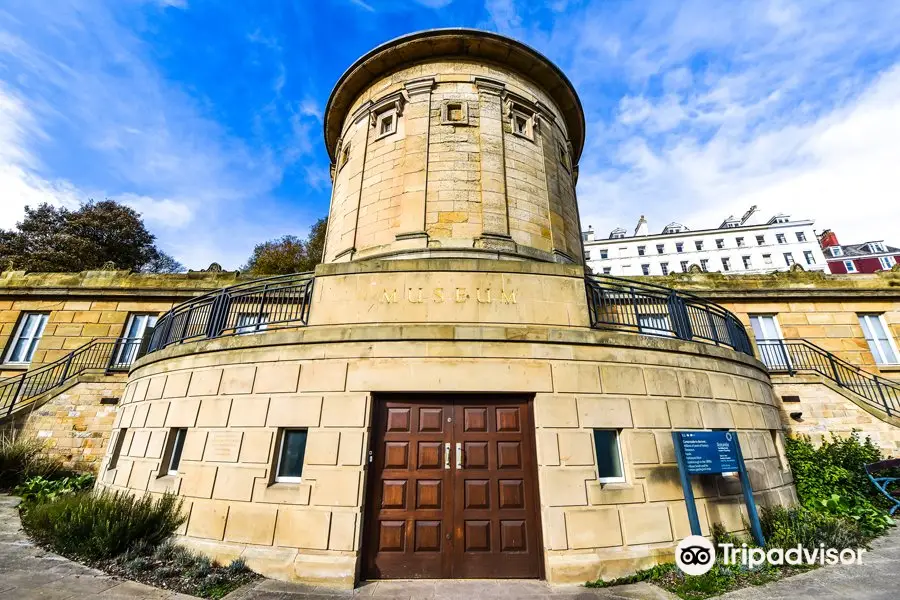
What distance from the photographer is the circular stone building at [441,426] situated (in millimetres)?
5312

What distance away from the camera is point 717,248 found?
5291 centimetres

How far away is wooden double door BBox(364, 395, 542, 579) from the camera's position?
5.24 metres

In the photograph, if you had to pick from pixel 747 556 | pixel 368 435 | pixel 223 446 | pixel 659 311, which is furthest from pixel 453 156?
pixel 747 556

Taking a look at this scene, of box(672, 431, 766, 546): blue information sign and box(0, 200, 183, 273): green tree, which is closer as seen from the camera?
box(672, 431, 766, 546): blue information sign

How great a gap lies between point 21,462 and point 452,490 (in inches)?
482

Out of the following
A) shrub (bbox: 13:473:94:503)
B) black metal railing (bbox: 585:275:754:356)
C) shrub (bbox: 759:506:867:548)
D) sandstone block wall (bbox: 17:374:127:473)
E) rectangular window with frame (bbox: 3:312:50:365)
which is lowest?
shrub (bbox: 759:506:867:548)

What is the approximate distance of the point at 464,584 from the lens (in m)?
5.00

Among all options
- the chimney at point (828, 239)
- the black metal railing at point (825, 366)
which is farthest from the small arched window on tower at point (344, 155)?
the chimney at point (828, 239)

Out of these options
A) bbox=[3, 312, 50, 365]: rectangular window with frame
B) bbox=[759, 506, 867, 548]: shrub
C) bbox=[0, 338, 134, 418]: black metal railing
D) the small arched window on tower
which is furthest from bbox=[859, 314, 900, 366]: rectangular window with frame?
bbox=[3, 312, 50, 365]: rectangular window with frame

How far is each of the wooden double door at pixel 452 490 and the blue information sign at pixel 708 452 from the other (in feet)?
Answer: 7.68

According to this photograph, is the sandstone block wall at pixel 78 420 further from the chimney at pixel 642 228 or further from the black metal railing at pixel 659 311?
the chimney at pixel 642 228

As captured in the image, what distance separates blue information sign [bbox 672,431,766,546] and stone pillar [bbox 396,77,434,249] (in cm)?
684

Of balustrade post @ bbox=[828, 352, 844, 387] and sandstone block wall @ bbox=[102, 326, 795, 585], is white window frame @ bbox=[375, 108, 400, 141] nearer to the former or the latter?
sandstone block wall @ bbox=[102, 326, 795, 585]

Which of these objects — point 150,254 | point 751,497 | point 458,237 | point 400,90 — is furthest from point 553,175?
point 150,254
